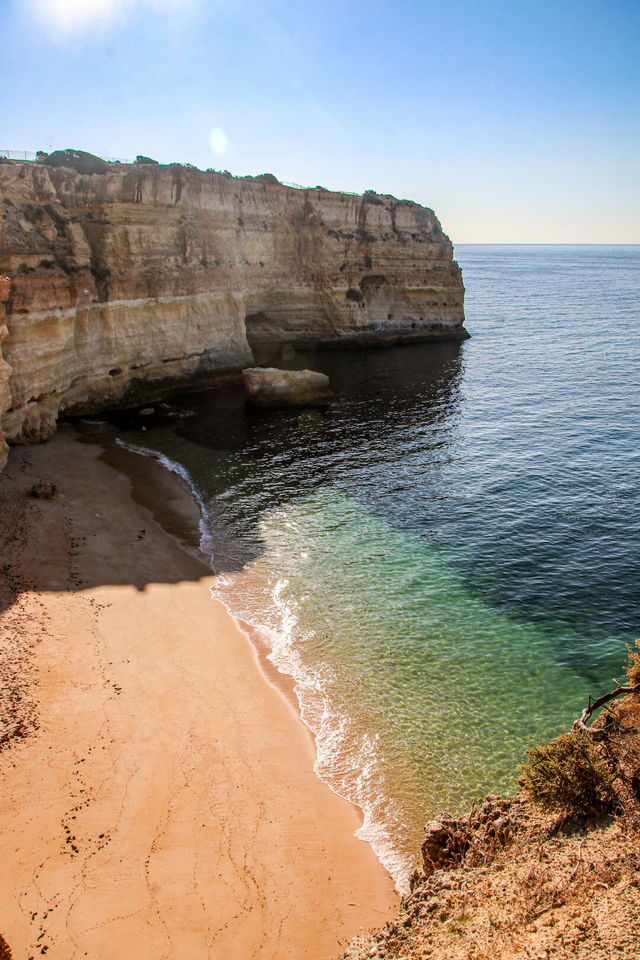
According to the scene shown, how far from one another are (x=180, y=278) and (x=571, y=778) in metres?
36.7

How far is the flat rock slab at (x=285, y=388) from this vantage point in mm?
37906

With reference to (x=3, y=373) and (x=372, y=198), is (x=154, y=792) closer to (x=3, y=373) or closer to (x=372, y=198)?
(x=3, y=373)

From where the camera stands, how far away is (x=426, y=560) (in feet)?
66.1

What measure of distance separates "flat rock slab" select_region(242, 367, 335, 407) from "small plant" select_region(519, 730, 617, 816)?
3152cm

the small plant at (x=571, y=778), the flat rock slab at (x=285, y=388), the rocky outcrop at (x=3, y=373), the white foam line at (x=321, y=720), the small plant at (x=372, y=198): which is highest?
the small plant at (x=372, y=198)

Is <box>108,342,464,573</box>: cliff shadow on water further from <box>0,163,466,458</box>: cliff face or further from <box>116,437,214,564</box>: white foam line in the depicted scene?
<box>0,163,466,458</box>: cliff face

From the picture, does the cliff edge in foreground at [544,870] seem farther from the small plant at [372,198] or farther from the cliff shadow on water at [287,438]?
the small plant at [372,198]

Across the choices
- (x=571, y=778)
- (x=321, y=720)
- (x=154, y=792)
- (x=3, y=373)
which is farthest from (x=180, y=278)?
(x=571, y=778)

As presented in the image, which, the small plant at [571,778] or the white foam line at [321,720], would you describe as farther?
the white foam line at [321,720]

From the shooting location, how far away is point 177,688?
14.1 meters

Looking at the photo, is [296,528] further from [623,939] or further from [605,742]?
[623,939]

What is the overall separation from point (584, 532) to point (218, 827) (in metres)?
16.4

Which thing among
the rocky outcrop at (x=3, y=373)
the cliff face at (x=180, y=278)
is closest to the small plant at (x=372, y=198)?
Answer: the cliff face at (x=180, y=278)

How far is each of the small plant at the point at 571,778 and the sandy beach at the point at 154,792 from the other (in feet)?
10.5
